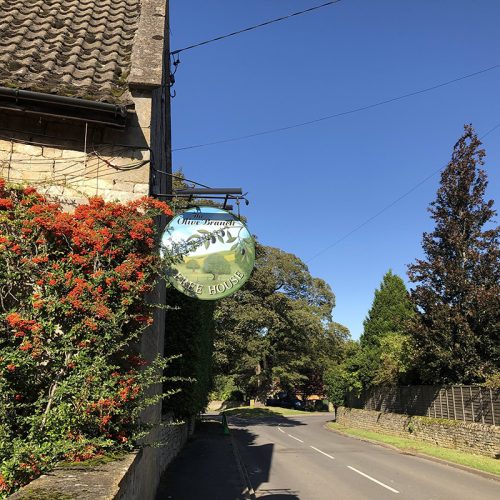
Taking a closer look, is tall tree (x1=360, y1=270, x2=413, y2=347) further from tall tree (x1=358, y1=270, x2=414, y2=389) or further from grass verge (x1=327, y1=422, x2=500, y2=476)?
grass verge (x1=327, y1=422, x2=500, y2=476)

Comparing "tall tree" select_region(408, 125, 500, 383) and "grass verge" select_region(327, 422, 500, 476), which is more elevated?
"tall tree" select_region(408, 125, 500, 383)

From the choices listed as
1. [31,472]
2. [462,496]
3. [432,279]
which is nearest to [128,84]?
[31,472]

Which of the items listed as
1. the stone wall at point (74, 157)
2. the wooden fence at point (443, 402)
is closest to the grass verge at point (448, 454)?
the wooden fence at point (443, 402)

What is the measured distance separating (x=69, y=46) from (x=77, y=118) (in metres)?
2.01

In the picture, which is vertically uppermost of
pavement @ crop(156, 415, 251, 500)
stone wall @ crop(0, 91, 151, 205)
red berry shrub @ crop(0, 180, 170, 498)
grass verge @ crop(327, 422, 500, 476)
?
stone wall @ crop(0, 91, 151, 205)

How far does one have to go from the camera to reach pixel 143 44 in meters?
7.09

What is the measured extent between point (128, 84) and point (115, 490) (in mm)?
5141

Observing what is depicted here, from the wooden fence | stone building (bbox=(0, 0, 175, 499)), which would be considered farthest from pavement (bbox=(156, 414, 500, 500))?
stone building (bbox=(0, 0, 175, 499))

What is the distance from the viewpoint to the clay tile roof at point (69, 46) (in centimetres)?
610

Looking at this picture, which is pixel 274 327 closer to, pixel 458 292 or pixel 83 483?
pixel 458 292

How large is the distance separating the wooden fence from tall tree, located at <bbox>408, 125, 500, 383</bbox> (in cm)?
72

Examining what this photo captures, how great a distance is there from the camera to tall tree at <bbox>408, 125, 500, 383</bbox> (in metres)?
19.7

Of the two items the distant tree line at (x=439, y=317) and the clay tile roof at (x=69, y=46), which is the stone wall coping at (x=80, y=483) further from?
the distant tree line at (x=439, y=317)

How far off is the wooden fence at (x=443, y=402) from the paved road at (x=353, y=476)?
3299 millimetres
